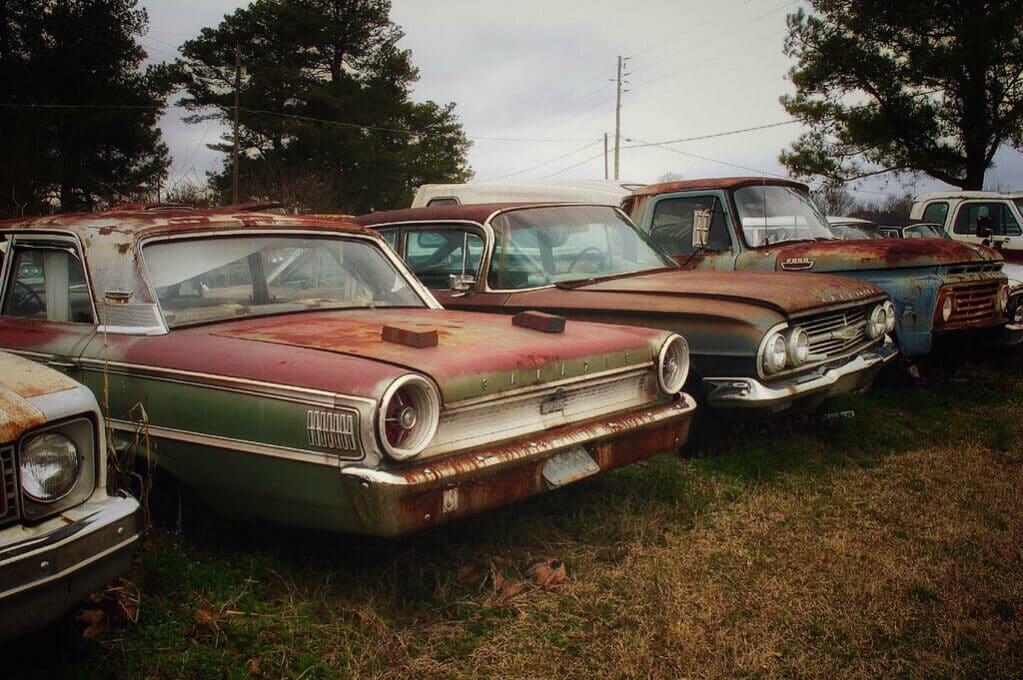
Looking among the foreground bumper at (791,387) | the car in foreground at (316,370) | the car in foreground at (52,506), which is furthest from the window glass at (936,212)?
the car in foreground at (52,506)

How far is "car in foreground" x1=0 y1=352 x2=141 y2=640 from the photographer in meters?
2.07

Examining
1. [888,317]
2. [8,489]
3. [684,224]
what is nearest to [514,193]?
[684,224]

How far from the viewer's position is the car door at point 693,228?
20.1 ft

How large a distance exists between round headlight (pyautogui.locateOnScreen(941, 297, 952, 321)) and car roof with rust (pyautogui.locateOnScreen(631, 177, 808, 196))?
1.44 meters

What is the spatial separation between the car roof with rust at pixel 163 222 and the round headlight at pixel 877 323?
10.6 feet

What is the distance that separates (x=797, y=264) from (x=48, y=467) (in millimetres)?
5056

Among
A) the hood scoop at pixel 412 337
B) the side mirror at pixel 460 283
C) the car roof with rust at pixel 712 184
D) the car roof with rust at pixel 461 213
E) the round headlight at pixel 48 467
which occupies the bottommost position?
the round headlight at pixel 48 467

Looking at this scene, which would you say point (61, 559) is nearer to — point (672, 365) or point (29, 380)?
point (29, 380)

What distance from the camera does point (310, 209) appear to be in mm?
26828

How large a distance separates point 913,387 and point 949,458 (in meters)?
1.92

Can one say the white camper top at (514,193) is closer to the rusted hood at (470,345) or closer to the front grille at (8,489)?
the rusted hood at (470,345)

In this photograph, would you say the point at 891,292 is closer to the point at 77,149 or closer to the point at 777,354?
the point at 777,354

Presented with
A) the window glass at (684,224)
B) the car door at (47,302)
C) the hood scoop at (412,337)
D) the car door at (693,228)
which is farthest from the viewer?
the window glass at (684,224)

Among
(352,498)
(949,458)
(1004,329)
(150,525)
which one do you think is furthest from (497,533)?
(1004,329)
